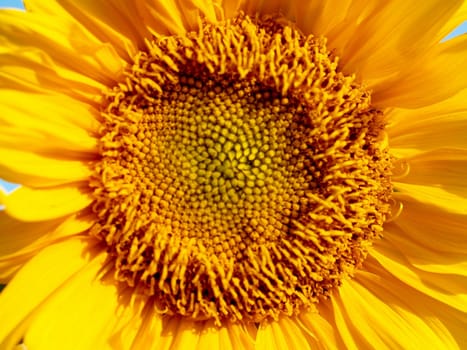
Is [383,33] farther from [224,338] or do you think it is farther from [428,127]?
[224,338]

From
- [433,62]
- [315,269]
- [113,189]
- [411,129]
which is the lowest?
[113,189]

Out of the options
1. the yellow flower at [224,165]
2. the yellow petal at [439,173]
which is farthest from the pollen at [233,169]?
the yellow petal at [439,173]

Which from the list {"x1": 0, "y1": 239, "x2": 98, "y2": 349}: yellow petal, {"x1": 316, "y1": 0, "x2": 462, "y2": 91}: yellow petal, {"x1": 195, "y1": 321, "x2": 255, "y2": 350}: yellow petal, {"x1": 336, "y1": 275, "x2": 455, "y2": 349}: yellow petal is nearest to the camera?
{"x1": 0, "y1": 239, "x2": 98, "y2": 349}: yellow petal

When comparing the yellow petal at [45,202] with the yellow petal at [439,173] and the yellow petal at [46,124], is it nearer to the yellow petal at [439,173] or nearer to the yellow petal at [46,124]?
the yellow petal at [46,124]

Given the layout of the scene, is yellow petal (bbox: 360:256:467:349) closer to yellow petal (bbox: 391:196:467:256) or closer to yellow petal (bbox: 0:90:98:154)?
yellow petal (bbox: 391:196:467:256)

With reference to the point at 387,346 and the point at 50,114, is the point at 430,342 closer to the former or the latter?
the point at 387,346

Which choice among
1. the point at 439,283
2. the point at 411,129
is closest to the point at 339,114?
the point at 411,129

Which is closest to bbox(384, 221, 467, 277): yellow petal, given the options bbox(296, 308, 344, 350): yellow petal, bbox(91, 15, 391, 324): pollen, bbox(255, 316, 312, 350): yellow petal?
bbox(91, 15, 391, 324): pollen

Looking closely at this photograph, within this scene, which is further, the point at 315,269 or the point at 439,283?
the point at 439,283
